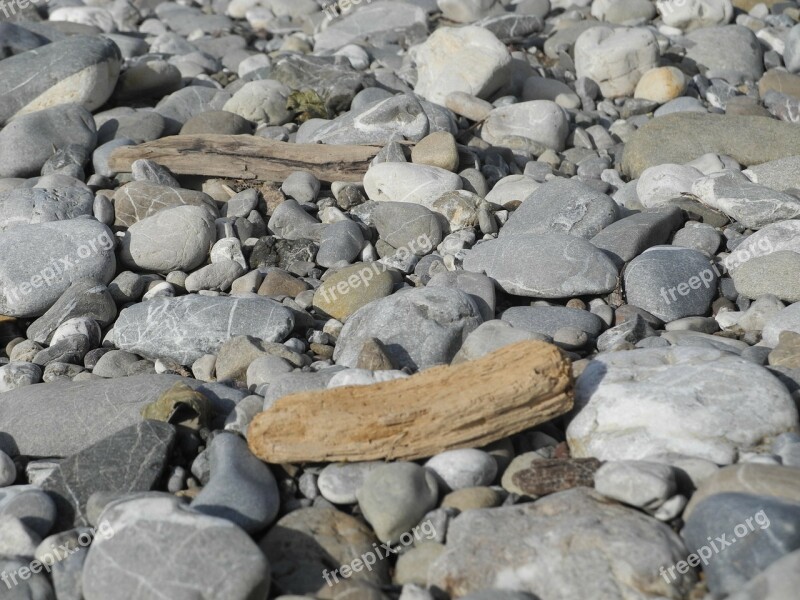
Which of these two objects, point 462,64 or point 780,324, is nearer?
point 780,324

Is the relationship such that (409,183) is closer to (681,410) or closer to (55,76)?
(681,410)

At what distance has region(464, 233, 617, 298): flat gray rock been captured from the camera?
18.1 ft

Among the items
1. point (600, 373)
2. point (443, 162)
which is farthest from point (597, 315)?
point (443, 162)

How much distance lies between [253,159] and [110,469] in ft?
13.2

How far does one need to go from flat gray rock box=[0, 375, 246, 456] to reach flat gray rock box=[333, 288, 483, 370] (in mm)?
798

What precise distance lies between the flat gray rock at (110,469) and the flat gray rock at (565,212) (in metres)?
3.24

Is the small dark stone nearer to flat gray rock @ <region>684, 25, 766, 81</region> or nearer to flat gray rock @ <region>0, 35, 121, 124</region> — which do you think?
flat gray rock @ <region>0, 35, 121, 124</region>

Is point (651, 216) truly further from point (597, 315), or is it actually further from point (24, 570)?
point (24, 570)

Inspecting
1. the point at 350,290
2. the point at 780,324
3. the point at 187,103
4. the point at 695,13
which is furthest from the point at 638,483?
the point at 695,13

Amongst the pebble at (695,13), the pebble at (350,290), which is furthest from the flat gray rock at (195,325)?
the pebble at (695,13)

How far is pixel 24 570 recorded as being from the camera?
3.52 meters

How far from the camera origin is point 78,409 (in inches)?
176

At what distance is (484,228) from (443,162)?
961mm

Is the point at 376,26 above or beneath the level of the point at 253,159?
beneath
